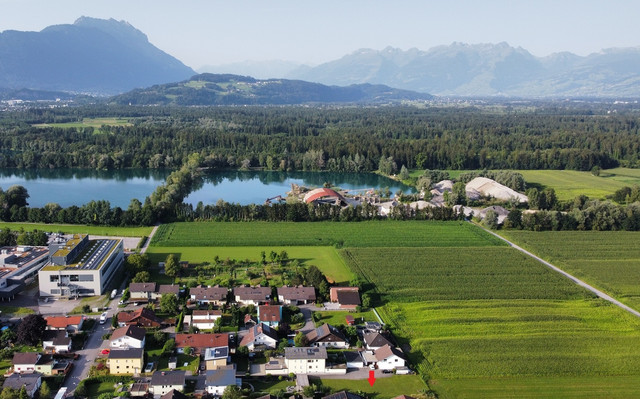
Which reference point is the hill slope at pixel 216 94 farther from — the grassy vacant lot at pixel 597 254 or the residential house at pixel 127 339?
the residential house at pixel 127 339

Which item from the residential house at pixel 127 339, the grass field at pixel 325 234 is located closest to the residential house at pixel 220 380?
the residential house at pixel 127 339

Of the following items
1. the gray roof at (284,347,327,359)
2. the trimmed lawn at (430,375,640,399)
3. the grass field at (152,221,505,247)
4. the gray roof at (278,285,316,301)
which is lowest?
the trimmed lawn at (430,375,640,399)

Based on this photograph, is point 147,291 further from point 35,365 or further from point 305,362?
point 305,362

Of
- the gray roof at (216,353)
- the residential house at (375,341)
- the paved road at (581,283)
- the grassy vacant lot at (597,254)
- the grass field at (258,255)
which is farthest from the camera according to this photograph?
the grass field at (258,255)

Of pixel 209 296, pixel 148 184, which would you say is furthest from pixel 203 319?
pixel 148 184

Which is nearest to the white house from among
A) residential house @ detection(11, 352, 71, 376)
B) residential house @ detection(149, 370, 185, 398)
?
residential house @ detection(149, 370, 185, 398)

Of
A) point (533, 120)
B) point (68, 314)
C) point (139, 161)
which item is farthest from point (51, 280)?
point (533, 120)

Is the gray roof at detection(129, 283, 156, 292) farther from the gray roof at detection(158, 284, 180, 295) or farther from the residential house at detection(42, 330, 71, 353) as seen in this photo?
the residential house at detection(42, 330, 71, 353)
